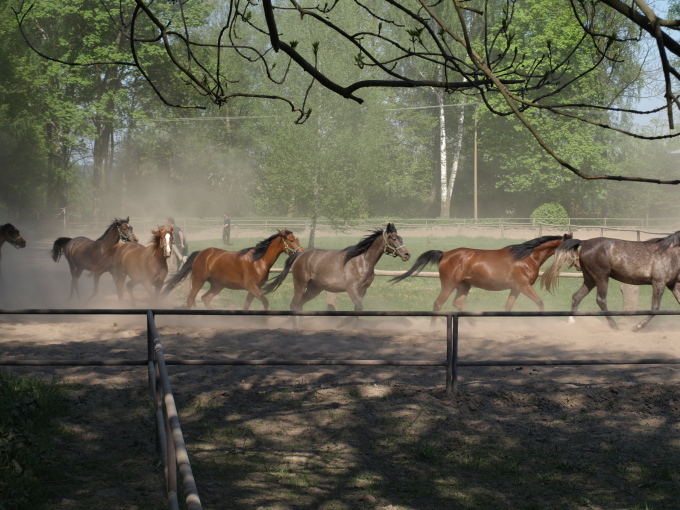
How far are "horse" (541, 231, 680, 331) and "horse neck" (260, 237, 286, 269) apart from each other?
192 inches

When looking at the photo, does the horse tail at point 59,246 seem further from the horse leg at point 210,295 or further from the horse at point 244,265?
the horse leg at point 210,295

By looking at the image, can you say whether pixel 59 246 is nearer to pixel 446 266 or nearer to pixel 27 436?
pixel 446 266

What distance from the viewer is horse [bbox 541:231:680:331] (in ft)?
39.3

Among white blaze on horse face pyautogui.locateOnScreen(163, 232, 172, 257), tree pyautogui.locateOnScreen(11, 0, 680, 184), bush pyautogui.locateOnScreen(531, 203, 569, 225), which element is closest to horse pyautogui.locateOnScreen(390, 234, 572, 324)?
tree pyautogui.locateOnScreen(11, 0, 680, 184)

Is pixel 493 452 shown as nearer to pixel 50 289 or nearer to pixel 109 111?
pixel 50 289

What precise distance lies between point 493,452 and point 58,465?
349 cm

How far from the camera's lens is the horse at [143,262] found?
13.9 m

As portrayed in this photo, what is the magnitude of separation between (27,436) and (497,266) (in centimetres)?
926

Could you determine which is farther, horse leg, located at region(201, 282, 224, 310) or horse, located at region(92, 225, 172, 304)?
horse, located at region(92, 225, 172, 304)

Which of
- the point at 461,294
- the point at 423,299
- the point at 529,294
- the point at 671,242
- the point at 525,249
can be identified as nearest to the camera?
the point at 671,242

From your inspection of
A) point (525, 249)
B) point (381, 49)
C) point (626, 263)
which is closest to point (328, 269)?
point (525, 249)

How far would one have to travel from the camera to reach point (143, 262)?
1431 cm

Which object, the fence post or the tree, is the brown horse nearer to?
the tree

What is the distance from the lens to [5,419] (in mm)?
5516
